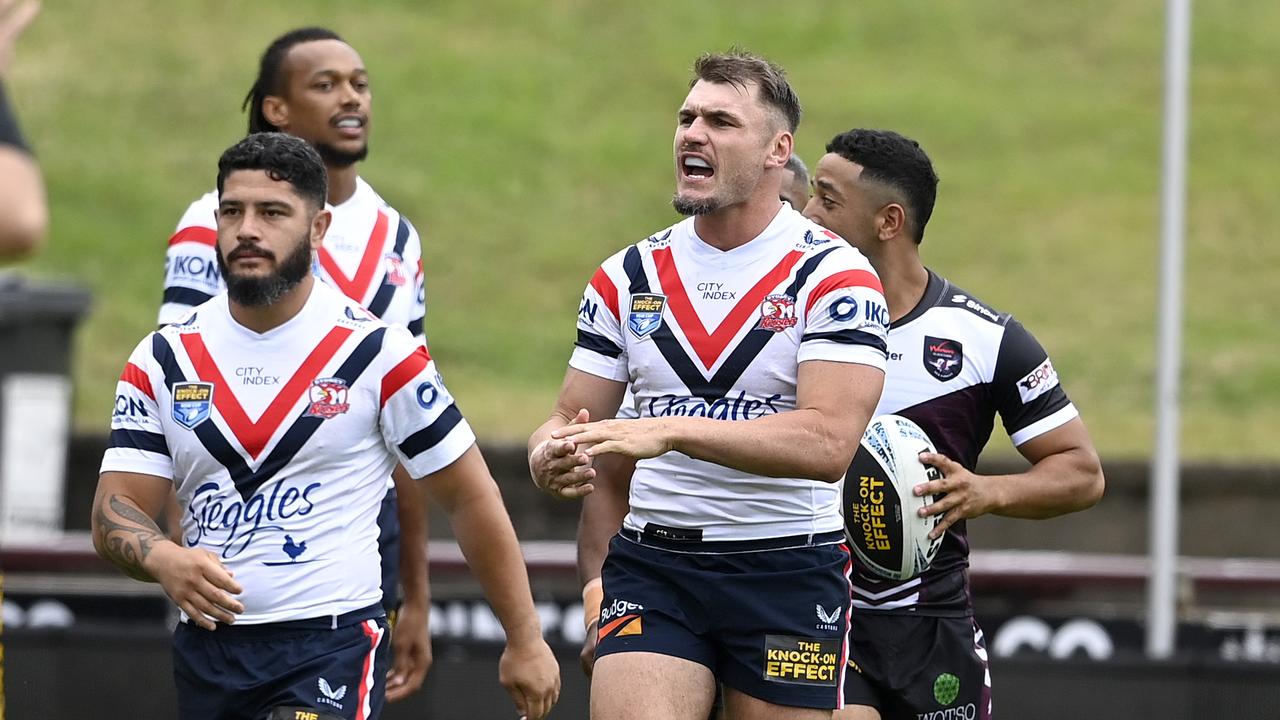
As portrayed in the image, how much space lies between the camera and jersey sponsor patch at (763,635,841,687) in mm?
4203

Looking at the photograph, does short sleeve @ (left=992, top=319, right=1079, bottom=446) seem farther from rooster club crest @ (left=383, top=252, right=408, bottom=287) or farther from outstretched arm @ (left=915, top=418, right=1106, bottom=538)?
rooster club crest @ (left=383, top=252, right=408, bottom=287)

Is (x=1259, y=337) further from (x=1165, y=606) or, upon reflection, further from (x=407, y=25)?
(x=407, y=25)

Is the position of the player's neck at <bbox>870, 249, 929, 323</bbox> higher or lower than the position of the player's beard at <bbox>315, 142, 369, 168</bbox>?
lower

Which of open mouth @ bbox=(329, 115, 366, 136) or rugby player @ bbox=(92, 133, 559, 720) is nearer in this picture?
rugby player @ bbox=(92, 133, 559, 720)

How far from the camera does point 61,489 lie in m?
12.0

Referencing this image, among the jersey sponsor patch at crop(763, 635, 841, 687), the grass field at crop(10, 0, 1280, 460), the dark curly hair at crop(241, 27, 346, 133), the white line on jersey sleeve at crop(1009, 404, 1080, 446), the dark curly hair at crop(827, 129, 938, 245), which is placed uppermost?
the grass field at crop(10, 0, 1280, 460)

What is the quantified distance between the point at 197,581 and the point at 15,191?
1.49 m

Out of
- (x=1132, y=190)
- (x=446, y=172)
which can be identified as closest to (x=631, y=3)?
(x=446, y=172)

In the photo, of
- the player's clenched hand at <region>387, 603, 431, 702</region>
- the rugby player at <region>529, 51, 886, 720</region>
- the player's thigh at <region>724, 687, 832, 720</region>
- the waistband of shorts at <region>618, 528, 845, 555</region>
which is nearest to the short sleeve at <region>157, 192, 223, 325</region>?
the player's clenched hand at <region>387, 603, 431, 702</region>

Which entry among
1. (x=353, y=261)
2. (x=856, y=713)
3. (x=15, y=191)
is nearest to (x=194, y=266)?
(x=353, y=261)

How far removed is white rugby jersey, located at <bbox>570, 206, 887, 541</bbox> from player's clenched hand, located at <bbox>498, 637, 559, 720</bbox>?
0.40m

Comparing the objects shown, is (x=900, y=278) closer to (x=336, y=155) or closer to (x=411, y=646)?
(x=336, y=155)

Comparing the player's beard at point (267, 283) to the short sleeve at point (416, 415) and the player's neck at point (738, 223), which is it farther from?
the player's neck at point (738, 223)

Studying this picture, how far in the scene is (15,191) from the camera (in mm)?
2580
